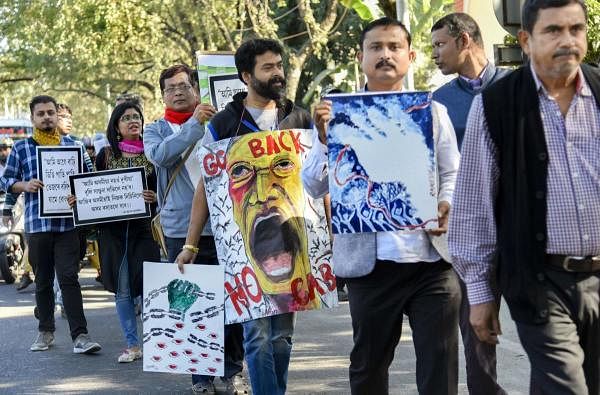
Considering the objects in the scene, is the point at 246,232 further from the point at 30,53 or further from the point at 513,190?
the point at 30,53

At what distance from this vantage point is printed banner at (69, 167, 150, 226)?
9.41 meters

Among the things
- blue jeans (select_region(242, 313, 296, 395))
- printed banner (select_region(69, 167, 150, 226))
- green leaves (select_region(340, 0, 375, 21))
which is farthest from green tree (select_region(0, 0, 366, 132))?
blue jeans (select_region(242, 313, 296, 395))

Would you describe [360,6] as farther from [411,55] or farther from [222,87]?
[411,55]

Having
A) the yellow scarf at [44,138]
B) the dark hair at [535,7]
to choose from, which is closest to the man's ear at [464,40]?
the dark hair at [535,7]

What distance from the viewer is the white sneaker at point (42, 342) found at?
995 cm

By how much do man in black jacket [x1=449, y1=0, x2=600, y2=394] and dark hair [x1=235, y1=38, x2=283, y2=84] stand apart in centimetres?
246

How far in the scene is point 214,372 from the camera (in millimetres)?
6965

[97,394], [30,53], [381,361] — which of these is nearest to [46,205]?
[97,394]

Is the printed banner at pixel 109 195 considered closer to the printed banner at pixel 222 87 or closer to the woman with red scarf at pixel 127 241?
the woman with red scarf at pixel 127 241

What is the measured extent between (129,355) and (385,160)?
15.0 ft

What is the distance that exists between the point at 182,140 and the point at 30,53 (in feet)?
102

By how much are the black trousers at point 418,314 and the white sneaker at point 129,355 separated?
425 cm

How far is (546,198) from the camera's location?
3.99 metres

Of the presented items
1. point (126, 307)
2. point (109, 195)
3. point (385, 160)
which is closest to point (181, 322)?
point (126, 307)
